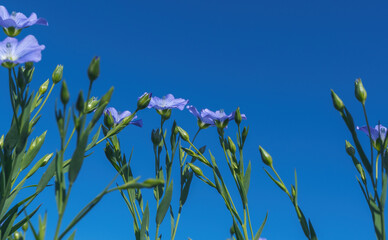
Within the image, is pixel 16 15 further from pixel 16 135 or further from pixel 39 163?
pixel 39 163

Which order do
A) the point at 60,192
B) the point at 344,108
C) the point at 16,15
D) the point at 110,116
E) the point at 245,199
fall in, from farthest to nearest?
1. the point at 110,116
2. the point at 245,199
3. the point at 16,15
4. the point at 344,108
5. the point at 60,192

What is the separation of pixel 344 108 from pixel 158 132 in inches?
32.8

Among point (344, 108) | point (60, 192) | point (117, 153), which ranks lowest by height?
point (60, 192)

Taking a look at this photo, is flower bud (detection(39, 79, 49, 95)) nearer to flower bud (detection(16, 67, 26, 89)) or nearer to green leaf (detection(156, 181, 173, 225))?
flower bud (detection(16, 67, 26, 89))

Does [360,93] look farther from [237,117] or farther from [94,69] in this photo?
[94,69]

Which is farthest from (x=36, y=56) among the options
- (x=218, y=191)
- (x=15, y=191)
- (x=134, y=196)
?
(x=218, y=191)

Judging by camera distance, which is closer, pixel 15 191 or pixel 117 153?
pixel 15 191

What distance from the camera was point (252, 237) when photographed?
1.47 m

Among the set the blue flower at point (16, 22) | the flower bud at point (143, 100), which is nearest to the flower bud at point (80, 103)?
the blue flower at point (16, 22)

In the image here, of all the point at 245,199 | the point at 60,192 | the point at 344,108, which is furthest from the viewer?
the point at 245,199

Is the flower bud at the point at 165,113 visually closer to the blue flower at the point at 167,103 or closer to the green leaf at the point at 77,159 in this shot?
the blue flower at the point at 167,103

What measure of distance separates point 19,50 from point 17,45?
0.9 inches

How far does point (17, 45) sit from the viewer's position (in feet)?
3.81

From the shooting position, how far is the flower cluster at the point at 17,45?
1085mm
